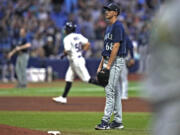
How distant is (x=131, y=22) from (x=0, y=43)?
6722mm

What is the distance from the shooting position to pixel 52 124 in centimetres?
1082

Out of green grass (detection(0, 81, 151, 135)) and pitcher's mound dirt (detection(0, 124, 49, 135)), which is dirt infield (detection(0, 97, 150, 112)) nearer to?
green grass (detection(0, 81, 151, 135))

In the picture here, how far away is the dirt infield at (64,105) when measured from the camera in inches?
564

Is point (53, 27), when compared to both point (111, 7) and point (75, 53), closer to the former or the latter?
point (75, 53)

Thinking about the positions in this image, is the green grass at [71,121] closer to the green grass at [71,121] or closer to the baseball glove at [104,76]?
the green grass at [71,121]

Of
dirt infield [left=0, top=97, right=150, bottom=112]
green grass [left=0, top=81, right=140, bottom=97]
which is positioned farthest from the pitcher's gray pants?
green grass [left=0, top=81, right=140, bottom=97]

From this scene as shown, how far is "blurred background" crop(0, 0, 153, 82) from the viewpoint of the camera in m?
26.1

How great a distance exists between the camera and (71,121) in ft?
37.4

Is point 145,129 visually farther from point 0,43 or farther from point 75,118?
point 0,43

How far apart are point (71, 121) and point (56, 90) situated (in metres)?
10.00

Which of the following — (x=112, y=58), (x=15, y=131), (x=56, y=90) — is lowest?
(x=56, y=90)

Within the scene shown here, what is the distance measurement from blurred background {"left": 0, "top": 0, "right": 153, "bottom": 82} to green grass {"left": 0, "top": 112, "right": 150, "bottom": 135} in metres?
12.5

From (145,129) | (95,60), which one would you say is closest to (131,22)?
(95,60)

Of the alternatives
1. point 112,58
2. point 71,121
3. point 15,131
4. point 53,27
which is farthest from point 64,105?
point 53,27
